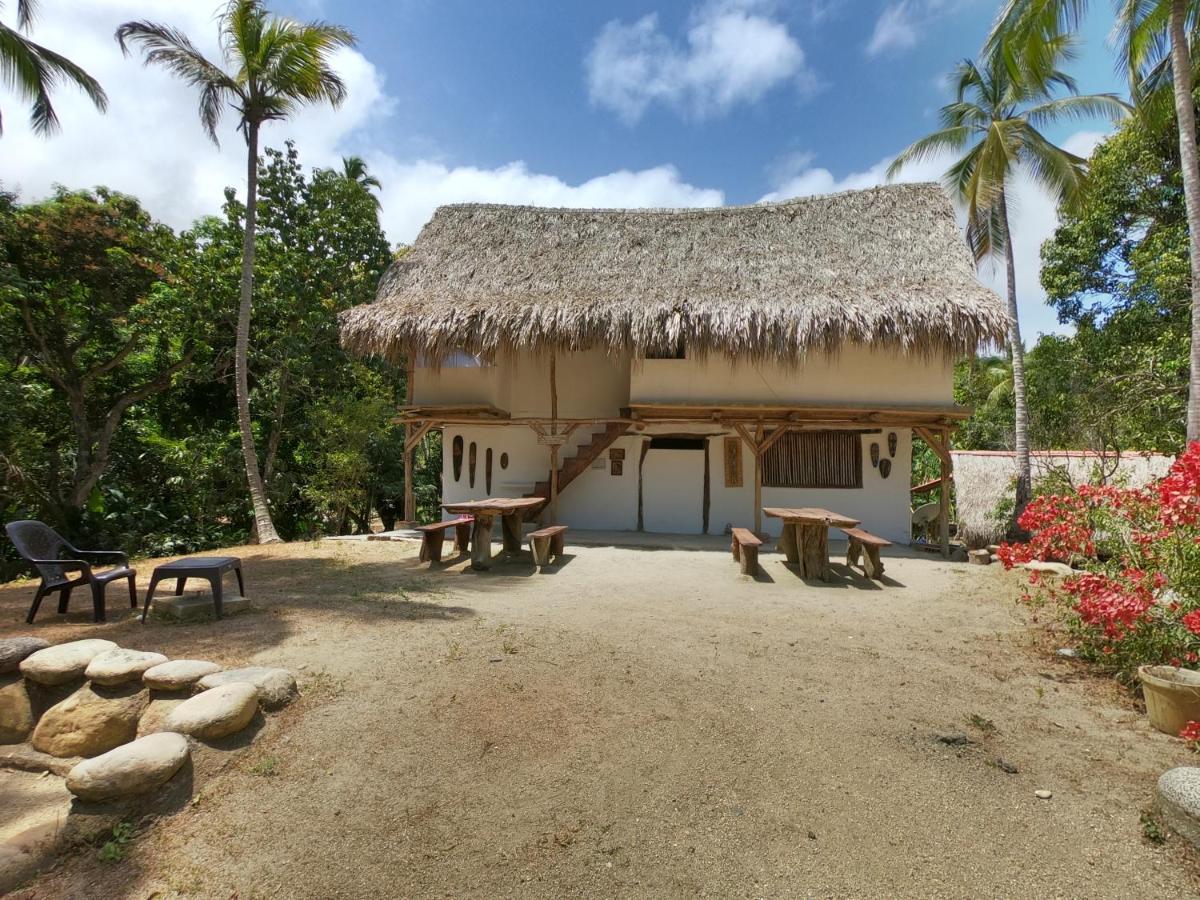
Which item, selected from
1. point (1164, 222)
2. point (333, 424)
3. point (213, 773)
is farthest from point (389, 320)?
point (1164, 222)

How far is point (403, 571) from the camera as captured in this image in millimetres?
7352

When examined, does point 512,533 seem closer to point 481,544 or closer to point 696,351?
point 481,544

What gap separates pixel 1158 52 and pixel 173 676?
13963mm

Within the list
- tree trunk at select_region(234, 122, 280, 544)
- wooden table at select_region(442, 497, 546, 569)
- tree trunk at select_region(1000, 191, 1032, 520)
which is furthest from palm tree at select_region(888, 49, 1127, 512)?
tree trunk at select_region(234, 122, 280, 544)

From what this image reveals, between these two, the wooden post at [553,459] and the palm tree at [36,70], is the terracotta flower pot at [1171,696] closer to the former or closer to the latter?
the wooden post at [553,459]

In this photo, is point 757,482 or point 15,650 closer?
point 15,650

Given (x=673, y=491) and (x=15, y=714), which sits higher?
(x=673, y=491)

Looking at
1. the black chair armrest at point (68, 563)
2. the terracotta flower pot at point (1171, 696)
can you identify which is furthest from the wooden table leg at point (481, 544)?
the terracotta flower pot at point (1171, 696)

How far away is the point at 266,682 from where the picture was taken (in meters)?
3.24

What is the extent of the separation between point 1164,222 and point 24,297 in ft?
72.3

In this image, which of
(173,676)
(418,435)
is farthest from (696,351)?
(173,676)

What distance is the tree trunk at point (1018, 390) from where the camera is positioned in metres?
9.90

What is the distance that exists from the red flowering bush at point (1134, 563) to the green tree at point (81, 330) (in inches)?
557

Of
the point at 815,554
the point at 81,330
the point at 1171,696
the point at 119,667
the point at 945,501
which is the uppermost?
the point at 81,330
